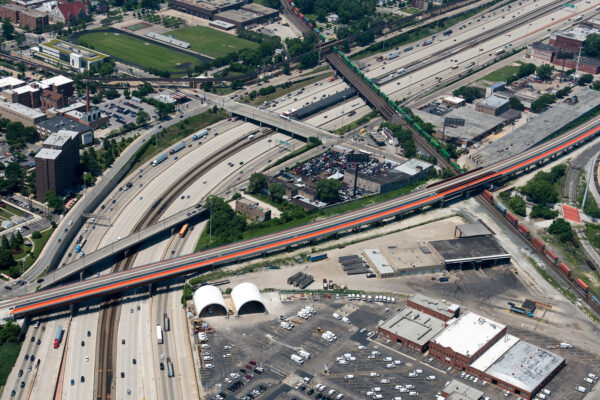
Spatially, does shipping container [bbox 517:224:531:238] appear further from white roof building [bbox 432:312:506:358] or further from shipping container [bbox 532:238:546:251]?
white roof building [bbox 432:312:506:358]

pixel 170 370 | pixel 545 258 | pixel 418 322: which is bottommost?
pixel 170 370

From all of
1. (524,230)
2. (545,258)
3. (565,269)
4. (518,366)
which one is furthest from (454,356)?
(524,230)

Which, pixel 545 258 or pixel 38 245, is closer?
pixel 38 245

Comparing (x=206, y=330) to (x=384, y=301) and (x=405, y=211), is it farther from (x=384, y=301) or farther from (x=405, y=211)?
(x=405, y=211)

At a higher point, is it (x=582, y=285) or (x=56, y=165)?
(x=56, y=165)

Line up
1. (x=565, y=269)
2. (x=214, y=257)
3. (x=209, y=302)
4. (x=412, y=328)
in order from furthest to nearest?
(x=565, y=269) → (x=214, y=257) → (x=209, y=302) → (x=412, y=328)

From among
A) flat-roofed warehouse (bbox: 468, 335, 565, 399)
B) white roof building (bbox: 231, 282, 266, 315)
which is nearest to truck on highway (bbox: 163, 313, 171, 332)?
white roof building (bbox: 231, 282, 266, 315)

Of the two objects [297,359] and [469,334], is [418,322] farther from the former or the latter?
[297,359]

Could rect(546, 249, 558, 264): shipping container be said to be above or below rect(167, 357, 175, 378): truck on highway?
above
